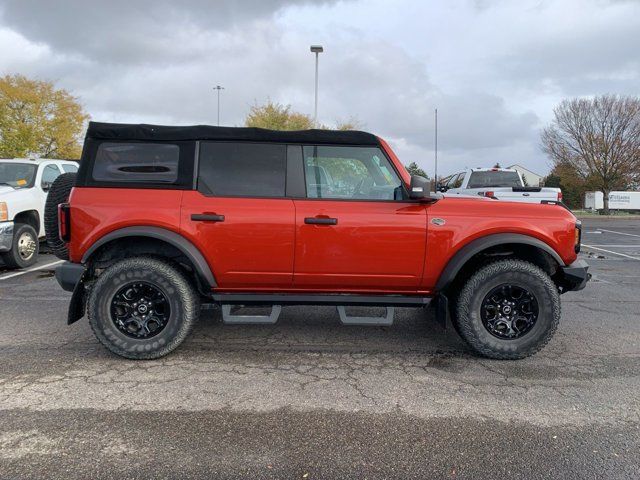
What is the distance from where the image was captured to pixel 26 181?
8.33 metres

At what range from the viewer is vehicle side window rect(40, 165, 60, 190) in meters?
8.67

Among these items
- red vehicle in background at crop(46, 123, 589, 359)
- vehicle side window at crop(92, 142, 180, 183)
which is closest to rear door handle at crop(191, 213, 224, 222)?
red vehicle in background at crop(46, 123, 589, 359)

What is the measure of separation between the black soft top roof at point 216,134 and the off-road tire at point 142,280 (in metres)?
1.06

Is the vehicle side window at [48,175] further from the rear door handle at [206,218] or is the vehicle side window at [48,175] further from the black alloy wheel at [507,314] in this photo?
the black alloy wheel at [507,314]

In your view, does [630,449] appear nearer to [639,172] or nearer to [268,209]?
[268,209]

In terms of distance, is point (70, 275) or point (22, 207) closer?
point (70, 275)

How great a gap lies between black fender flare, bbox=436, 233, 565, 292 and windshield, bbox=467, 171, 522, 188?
916 cm

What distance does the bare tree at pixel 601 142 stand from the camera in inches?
1147

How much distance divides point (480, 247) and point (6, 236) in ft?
23.9

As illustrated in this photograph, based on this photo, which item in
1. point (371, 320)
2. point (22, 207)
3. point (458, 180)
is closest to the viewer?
point (371, 320)

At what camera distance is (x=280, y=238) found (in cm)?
386

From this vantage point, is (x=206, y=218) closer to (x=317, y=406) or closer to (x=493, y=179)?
(x=317, y=406)

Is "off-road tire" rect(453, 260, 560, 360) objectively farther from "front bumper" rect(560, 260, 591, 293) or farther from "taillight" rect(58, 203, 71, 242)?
"taillight" rect(58, 203, 71, 242)

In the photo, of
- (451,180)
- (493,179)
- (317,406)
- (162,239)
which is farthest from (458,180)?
(317,406)
